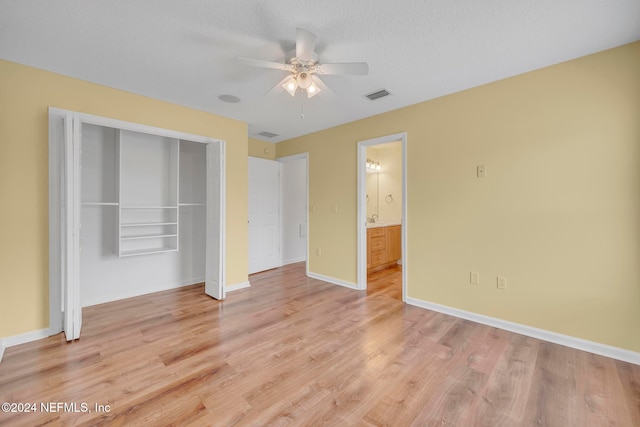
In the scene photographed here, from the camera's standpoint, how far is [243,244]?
13.9 ft

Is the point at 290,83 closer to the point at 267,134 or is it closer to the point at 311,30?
the point at 311,30

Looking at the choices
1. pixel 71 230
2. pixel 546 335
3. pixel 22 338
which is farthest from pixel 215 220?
pixel 546 335

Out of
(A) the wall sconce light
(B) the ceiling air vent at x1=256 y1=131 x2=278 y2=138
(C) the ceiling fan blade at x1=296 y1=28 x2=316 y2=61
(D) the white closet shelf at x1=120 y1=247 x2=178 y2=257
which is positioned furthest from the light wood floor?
(A) the wall sconce light

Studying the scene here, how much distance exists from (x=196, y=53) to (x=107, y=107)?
1450 millimetres

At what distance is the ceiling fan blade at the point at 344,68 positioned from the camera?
206cm

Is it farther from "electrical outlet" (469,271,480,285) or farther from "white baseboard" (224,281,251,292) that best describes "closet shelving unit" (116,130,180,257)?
"electrical outlet" (469,271,480,285)

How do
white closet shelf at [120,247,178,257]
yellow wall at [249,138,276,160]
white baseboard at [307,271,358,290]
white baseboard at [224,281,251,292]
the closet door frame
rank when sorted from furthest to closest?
1. yellow wall at [249,138,276,160]
2. white baseboard at [307,271,358,290]
3. white baseboard at [224,281,251,292]
4. white closet shelf at [120,247,178,257]
5. the closet door frame

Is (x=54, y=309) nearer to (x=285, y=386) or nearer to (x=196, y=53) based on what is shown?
(x=285, y=386)

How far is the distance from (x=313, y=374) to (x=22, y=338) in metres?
2.78

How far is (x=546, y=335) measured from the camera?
257cm

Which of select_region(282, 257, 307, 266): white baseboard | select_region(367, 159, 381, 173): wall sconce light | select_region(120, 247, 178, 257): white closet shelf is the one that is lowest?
select_region(282, 257, 307, 266): white baseboard

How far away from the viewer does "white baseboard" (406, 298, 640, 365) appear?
2.24 metres

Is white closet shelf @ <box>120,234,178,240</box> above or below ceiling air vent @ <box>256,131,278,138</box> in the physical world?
below

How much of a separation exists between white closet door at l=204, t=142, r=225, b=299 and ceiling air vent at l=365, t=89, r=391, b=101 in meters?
2.06
